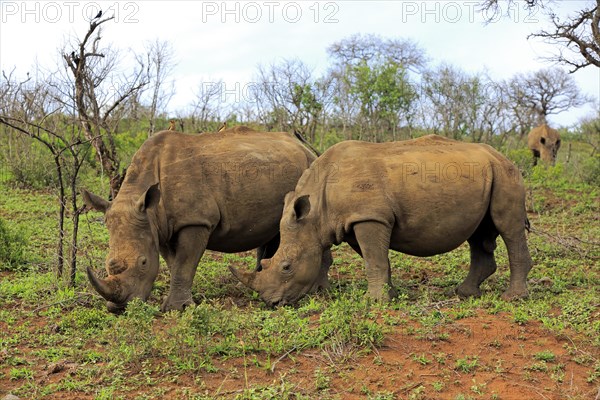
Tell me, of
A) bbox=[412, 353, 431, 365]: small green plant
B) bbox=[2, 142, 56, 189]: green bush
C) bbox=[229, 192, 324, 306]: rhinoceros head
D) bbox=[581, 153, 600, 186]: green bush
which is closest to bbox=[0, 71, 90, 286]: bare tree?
bbox=[2, 142, 56, 189]: green bush

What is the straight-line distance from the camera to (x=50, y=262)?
10.4 m

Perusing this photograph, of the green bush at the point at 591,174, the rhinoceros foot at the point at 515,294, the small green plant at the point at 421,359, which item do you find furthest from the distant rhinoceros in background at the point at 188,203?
the green bush at the point at 591,174

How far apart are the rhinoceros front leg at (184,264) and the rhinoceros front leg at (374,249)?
5.79 feet

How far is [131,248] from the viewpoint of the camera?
7.90 m

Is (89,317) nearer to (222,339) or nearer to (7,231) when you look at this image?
(222,339)

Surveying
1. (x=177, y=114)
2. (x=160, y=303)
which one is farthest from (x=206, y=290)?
(x=177, y=114)

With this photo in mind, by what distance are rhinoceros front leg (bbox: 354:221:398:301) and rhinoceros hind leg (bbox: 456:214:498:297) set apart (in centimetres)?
126

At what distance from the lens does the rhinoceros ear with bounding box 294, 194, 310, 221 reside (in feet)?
27.1

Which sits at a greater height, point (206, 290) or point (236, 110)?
point (236, 110)

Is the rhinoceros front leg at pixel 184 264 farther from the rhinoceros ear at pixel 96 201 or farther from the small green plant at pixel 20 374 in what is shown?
the small green plant at pixel 20 374

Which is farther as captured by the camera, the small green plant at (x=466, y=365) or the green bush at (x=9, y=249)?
the green bush at (x=9, y=249)

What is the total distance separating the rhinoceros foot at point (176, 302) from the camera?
27.7ft

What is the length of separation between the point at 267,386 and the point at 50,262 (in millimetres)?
5592

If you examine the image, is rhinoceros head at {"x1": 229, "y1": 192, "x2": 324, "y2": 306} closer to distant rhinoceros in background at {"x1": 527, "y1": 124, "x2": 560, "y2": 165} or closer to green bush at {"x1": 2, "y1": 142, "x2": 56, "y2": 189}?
green bush at {"x1": 2, "y1": 142, "x2": 56, "y2": 189}
